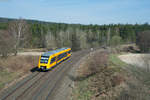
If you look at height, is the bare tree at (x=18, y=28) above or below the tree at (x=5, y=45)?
above

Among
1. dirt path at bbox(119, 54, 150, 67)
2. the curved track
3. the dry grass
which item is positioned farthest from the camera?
dirt path at bbox(119, 54, 150, 67)

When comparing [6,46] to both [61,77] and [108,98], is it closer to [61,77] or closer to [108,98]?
[61,77]

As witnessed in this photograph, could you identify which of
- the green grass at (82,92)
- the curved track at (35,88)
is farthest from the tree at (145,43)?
the green grass at (82,92)

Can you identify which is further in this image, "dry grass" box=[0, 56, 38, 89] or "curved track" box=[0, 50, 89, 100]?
"dry grass" box=[0, 56, 38, 89]

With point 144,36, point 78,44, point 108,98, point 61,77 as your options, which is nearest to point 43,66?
point 61,77

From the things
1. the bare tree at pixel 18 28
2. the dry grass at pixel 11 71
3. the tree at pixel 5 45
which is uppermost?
the bare tree at pixel 18 28

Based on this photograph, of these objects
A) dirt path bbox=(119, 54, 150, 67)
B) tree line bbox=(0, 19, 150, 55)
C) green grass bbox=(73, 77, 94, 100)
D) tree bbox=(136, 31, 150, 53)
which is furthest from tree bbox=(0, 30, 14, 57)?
tree bbox=(136, 31, 150, 53)

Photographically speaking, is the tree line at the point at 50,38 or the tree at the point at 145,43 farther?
the tree at the point at 145,43

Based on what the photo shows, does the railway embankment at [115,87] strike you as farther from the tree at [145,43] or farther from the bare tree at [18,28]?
the tree at [145,43]

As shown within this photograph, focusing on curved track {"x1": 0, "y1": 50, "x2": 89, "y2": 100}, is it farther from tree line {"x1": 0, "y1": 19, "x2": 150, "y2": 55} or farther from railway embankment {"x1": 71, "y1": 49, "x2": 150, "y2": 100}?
tree line {"x1": 0, "y1": 19, "x2": 150, "y2": 55}

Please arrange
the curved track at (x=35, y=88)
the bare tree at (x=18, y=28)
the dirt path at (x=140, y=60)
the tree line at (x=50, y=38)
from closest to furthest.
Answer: the curved track at (x=35, y=88), the dirt path at (x=140, y=60), the tree line at (x=50, y=38), the bare tree at (x=18, y=28)

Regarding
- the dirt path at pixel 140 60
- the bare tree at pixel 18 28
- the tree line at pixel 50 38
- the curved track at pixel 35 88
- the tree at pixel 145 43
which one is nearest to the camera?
the curved track at pixel 35 88

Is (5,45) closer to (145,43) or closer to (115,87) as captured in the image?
(115,87)

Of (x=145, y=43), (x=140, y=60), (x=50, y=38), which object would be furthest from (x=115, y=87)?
(x=50, y=38)
